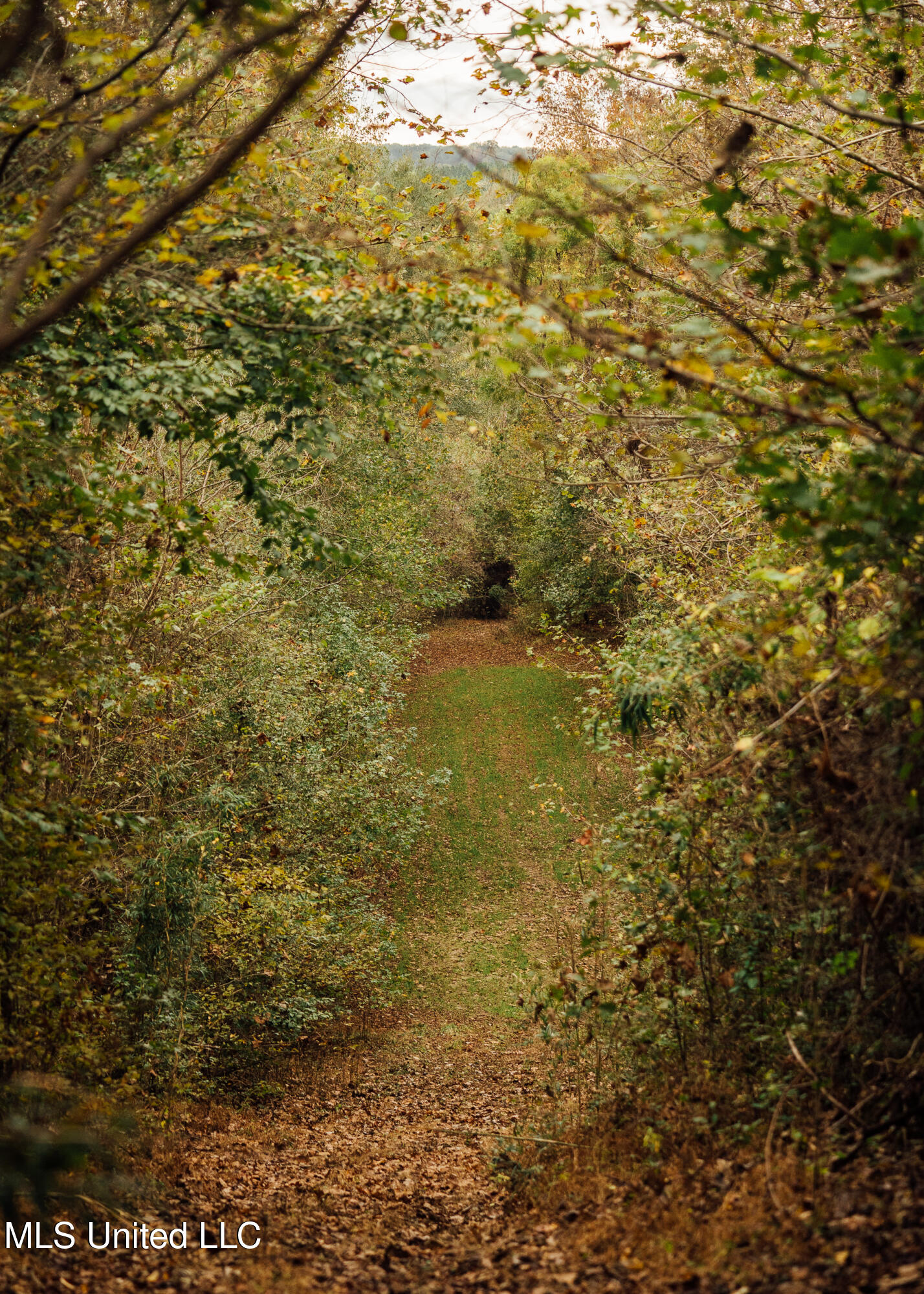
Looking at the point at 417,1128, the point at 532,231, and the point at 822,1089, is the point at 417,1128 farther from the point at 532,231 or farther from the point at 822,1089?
the point at 532,231

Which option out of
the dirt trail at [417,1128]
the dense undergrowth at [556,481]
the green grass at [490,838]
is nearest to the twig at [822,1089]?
the dense undergrowth at [556,481]

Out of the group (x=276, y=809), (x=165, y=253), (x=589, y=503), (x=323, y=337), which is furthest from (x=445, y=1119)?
(x=589, y=503)

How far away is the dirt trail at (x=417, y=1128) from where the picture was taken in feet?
14.1

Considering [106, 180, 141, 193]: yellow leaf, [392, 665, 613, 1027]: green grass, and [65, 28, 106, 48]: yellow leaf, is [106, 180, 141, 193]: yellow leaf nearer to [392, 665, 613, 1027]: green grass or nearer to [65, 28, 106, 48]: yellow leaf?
[65, 28, 106, 48]: yellow leaf

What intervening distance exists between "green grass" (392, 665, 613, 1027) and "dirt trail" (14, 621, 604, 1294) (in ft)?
0.17

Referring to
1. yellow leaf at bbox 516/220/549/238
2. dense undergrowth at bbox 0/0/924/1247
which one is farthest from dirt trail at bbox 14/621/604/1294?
yellow leaf at bbox 516/220/549/238

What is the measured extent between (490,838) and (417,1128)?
11.1 m

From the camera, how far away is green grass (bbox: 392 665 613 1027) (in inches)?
568

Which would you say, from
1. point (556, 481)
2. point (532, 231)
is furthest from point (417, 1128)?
point (532, 231)

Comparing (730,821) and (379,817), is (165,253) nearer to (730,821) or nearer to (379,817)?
(730,821)

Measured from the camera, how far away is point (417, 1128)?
25.9ft

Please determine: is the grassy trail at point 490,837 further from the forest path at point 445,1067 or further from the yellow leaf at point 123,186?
the yellow leaf at point 123,186

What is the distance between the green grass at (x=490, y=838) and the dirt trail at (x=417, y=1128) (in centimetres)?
5

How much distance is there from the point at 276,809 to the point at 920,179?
9910mm
